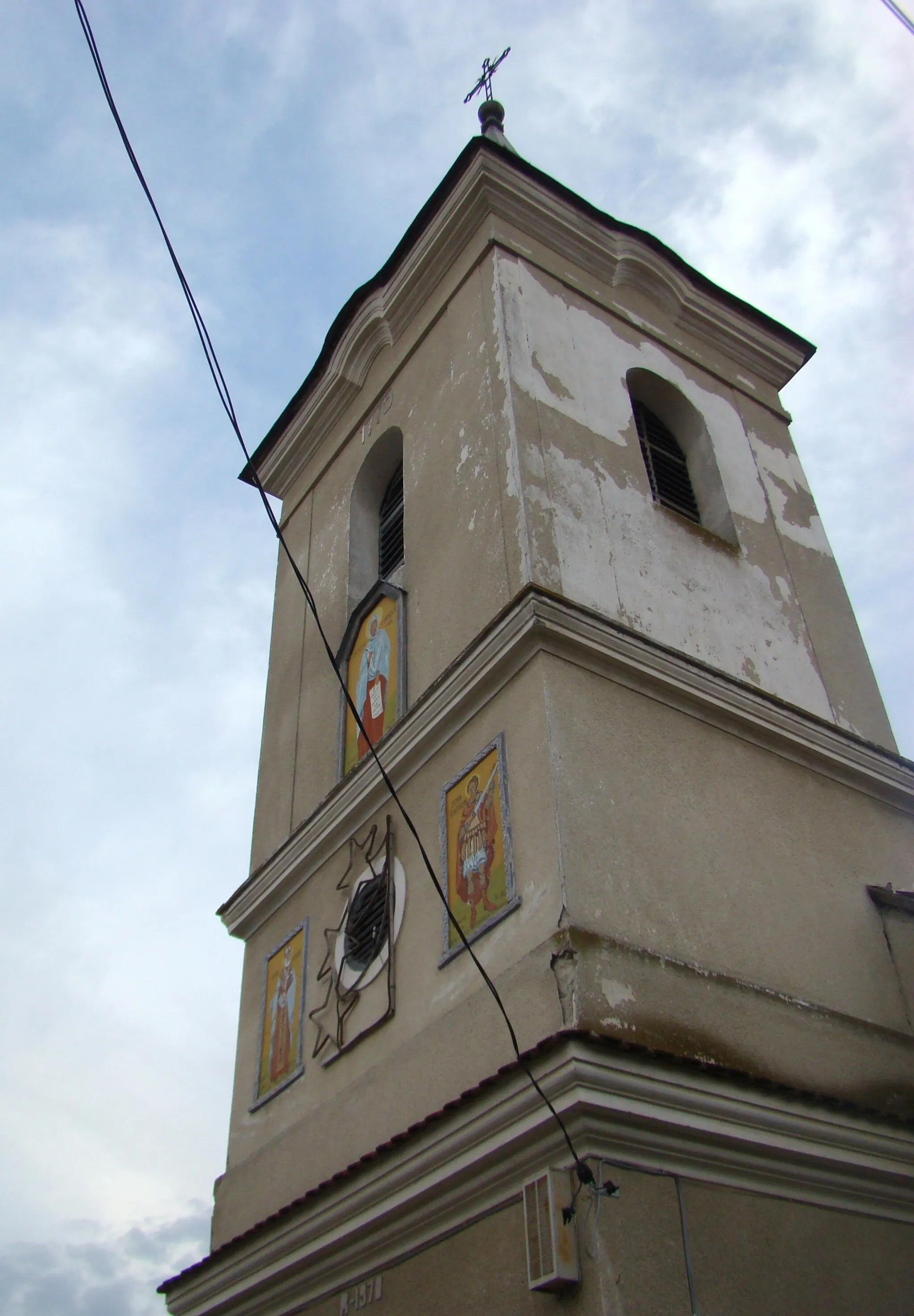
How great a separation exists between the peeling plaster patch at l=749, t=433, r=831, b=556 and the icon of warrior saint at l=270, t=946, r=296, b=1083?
603 cm

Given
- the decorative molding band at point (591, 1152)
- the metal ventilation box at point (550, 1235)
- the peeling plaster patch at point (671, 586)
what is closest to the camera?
the metal ventilation box at point (550, 1235)

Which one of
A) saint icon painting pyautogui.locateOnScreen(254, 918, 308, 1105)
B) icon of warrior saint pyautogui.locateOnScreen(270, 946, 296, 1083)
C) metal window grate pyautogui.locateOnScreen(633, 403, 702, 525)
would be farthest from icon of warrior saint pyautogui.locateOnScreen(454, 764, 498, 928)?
metal window grate pyautogui.locateOnScreen(633, 403, 702, 525)

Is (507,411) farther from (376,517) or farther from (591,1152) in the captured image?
(591,1152)

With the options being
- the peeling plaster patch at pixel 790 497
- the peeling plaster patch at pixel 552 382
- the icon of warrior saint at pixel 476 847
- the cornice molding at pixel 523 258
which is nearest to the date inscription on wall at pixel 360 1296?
the icon of warrior saint at pixel 476 847

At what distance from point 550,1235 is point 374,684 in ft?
18.2

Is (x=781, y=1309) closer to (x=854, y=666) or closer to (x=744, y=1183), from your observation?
(x=744, y=1183)

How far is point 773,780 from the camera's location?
9195mm

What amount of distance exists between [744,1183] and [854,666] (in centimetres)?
565

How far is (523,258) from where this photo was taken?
469 inches

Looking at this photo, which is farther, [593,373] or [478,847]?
[593,373]

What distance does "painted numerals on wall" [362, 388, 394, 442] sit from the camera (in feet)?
42.2

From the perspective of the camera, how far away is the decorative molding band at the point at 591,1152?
620 cm

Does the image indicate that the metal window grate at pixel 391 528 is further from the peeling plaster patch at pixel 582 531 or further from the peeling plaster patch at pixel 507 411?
the peeling plaster patch at pixel 582 531

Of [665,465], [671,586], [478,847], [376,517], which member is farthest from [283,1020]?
[665,465]
